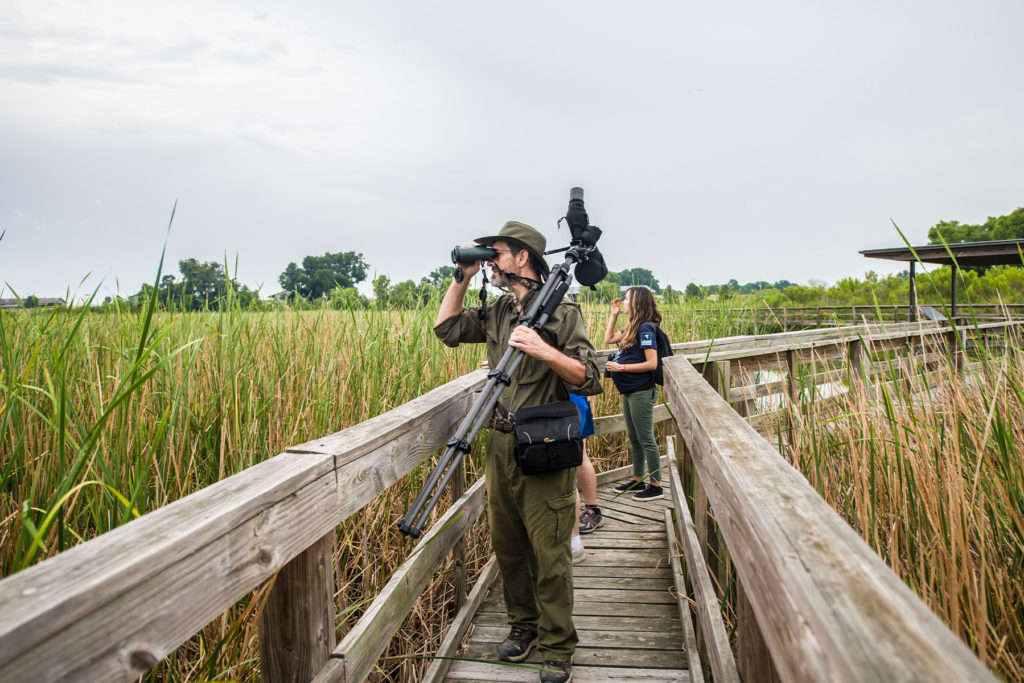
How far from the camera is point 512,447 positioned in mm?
2361

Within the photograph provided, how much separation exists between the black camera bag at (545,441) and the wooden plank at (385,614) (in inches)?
16.6

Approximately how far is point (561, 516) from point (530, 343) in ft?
2.39

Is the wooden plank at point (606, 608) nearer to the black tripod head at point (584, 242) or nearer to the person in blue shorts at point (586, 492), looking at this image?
the person in blue shorts at point (586, 492)

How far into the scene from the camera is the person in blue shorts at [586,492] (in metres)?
3.53

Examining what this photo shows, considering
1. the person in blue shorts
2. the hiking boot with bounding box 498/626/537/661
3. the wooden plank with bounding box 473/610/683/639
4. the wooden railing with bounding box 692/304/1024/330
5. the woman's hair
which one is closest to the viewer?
the hiking boot with bounding box 498/626/537/661

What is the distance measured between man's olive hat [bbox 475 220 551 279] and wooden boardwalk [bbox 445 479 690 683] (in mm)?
1510

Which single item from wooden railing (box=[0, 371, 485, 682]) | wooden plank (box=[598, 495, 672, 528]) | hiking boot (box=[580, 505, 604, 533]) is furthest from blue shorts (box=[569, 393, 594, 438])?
wooden railing (box=[0, 371, 485, 682])

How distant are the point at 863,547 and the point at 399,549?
2149 mm

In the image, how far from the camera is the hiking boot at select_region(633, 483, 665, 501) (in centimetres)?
461

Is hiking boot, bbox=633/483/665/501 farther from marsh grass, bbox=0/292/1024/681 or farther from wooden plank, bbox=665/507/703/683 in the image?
marsh grass, bbox=0/292/1024/681

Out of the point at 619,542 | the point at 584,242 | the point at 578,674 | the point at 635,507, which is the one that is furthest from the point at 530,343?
the point at 635,507

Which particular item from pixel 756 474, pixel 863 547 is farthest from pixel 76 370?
pixel 863 547

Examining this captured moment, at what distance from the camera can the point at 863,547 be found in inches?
29.7

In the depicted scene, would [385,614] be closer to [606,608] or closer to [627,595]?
[606,608]
